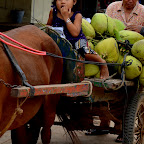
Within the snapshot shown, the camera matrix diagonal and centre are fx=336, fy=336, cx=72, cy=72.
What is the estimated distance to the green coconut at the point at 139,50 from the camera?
3873 millimetres

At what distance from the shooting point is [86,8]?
355 inches

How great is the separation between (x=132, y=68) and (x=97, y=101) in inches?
22.4

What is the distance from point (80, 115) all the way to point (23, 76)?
57.6 inches

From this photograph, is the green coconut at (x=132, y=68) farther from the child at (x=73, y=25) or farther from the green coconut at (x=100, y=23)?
the green coconut at (x=100, y=23)

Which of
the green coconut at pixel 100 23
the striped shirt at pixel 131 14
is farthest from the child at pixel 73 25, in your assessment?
the striped shirt at pixel 131 14

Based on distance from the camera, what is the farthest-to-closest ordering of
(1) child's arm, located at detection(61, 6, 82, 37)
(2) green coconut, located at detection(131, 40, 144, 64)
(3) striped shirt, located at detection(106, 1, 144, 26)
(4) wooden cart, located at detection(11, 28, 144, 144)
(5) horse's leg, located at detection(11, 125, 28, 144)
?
(3) striped shirt, located at detection(106, 1, 144, 26)
(2) green coconut, located at detection(131, 40, 144, 64)
(5) horse's leg, located at detection(11, 125, 28, 144)
(1) child's arm, located at detection(61, 6, 82, 37)
(4) wooden cart, located at detection(11, 28, 144, 144)

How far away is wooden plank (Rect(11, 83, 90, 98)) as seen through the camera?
2.56m

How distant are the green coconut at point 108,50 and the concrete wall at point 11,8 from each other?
356 cm

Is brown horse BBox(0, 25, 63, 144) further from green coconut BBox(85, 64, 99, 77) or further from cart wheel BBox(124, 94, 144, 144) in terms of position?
cart wheel BBox(124, 94, 144, 144)

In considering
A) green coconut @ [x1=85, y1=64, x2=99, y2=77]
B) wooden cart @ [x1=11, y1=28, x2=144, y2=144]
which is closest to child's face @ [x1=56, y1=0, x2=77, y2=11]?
wooden cart @ [x1=11, y1=28, x2=144, y2=144]

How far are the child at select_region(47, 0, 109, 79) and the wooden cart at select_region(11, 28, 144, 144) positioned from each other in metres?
0.14

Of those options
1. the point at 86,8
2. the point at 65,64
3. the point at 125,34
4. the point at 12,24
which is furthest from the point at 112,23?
the point at 86,8

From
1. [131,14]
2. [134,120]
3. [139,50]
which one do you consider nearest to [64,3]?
[139,50]

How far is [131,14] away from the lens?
570cm
